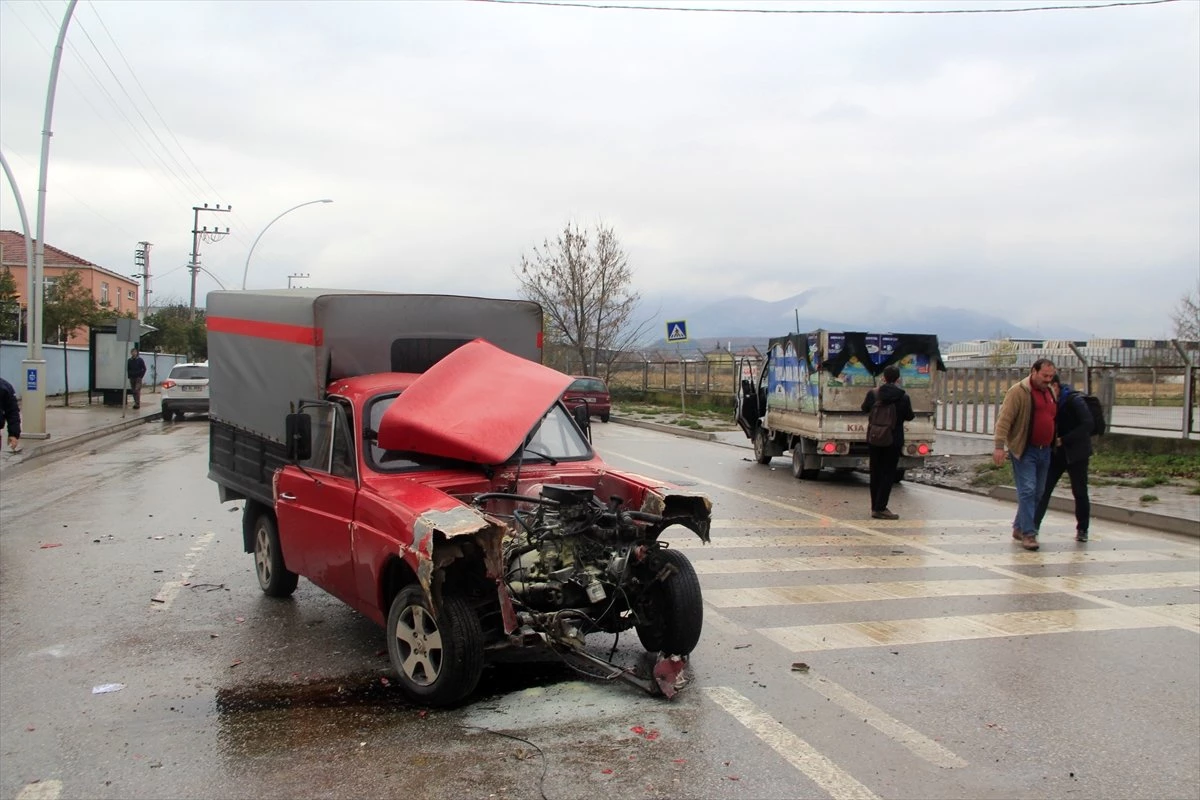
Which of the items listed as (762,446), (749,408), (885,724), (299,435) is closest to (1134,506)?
(762,446)

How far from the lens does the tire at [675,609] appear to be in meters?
5.32

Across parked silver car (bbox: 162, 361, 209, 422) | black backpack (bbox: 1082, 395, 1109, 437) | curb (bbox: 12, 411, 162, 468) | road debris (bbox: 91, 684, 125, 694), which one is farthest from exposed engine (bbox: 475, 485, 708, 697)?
parked silver car (bbox: 162, 361, 209, 422)

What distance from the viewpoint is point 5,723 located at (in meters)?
4.81

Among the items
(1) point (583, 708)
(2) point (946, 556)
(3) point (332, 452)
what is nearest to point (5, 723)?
(3) point (332, 452)

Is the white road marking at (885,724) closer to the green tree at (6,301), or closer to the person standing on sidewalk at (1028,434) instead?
the person standing on sidewalk at (1028,434)

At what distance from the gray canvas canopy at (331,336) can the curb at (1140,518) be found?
7922mm

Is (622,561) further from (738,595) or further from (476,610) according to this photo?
(738,595)

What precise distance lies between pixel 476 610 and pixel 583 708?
76 centimetres

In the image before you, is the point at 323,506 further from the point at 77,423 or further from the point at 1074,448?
the point at 77,423

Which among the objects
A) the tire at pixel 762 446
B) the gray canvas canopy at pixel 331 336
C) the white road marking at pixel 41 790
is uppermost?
the gray canvas canopy at pixel 331 336

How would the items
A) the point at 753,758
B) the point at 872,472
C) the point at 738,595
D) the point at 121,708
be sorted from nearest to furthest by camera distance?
1. the point at 753,758
2. the point at 121,708
3. the point at 738,595
4. the point at 872,472

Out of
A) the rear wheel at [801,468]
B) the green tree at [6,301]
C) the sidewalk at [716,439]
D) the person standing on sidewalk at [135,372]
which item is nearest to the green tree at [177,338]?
the sidewalk at [716,439]

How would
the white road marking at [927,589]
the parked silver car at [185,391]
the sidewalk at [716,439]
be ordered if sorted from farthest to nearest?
the parked silver car at [185,391]
the sidewalk at [716,439]
the white road marking at [927,589]

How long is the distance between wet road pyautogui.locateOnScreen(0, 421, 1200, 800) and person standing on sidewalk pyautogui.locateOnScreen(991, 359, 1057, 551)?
0.67m
